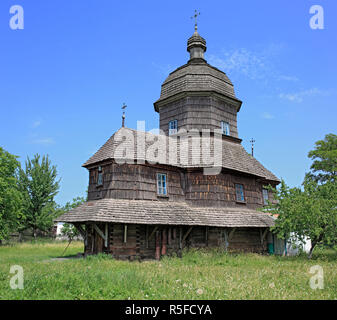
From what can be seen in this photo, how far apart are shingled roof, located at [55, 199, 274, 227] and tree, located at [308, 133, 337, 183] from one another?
53.6ft

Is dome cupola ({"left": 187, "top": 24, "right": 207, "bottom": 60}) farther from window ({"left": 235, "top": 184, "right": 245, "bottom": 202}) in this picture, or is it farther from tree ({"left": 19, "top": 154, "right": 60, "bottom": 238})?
Answer: tree ({"left": 19, "top": 154, "right": 60, "bottom": 238})

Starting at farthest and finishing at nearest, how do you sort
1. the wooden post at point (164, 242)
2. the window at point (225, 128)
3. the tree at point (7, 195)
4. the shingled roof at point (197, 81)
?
the tree at point (7, 195), the window at point (225, 128), the shingled roof at point (197, 81), the wooden post at point (164, 242)

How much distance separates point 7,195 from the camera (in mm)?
22672

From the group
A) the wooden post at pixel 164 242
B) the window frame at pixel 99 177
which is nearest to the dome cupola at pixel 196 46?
the window frame at pixel 99 177

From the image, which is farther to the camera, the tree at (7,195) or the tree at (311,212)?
the tree at (7,195)

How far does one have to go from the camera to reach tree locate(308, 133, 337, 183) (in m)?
30.3

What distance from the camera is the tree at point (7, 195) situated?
73.9ft

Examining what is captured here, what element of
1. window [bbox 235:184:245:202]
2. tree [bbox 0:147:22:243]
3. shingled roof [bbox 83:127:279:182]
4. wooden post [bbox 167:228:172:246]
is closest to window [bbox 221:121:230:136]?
shingled roof [bbox 83:127:279:182]

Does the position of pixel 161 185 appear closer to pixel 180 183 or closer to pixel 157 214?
pixel 180 183

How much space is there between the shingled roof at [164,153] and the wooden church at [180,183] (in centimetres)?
6

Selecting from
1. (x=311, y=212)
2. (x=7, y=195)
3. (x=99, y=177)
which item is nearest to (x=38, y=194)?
(x=7, y=195)

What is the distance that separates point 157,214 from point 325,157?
23386mm

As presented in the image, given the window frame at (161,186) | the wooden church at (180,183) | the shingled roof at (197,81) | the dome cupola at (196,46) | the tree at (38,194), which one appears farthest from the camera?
the tree at (38,194)

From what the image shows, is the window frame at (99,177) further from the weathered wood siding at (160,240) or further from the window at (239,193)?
the window at (239,193)
